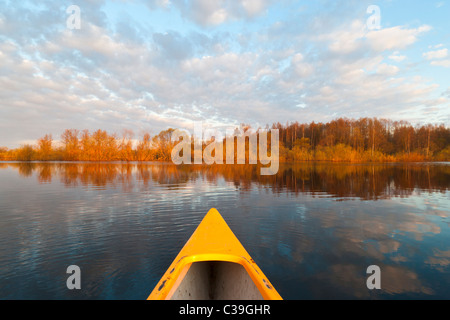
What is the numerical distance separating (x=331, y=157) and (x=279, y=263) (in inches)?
1871

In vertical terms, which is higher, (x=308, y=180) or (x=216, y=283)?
(x=308, y=180)

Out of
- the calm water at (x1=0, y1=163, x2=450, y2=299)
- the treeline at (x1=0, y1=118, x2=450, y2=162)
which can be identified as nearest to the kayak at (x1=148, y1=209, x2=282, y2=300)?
the calm water at (x1=0, y1=163, x2=450, y2=299)

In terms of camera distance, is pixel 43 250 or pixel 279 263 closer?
pixel 279 263

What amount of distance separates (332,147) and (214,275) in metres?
50.9

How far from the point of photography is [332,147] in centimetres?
4831

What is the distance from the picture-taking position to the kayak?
7.58 ft

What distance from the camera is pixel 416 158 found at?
46844 mm

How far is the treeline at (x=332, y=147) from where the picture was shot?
47.1 m

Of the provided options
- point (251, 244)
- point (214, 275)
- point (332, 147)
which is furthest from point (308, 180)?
point (332, 147)

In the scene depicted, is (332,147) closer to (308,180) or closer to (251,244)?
(308,180)

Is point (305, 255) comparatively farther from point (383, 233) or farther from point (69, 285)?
point (69, 285)

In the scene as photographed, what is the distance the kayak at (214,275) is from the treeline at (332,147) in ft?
155

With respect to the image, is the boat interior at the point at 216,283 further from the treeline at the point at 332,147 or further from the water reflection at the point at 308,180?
the treeline at the point at 332,147
